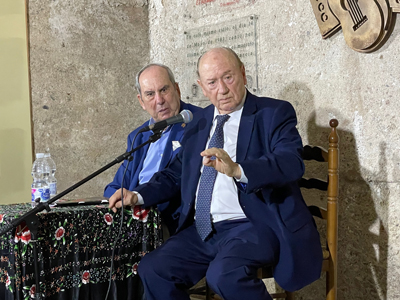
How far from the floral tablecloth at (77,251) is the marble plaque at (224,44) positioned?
4.97 ft

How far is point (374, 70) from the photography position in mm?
2619

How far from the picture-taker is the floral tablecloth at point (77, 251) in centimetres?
201

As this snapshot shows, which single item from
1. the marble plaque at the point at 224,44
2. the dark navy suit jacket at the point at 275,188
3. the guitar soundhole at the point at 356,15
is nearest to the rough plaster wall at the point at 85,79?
the marble plaque at the point at 224,44

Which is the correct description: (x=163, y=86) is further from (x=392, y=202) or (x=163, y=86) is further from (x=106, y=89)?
(x=392, y=202)

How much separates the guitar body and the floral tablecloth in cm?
149

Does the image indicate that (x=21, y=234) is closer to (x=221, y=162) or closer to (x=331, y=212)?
(x=221, y=162)

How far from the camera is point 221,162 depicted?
6.46 ft

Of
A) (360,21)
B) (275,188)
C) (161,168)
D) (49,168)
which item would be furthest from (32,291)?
(360,21)

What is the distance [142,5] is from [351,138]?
2404 millimetres

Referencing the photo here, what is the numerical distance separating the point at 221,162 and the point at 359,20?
1.27 meters

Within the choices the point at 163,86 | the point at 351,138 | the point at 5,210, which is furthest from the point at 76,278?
the point at 351,138

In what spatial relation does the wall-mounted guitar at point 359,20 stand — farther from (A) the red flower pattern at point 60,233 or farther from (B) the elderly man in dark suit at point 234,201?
(A) the red flower pattern at point 60,233

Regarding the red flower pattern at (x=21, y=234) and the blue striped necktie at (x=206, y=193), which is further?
the blue striped necktie at (x=206, y=193)

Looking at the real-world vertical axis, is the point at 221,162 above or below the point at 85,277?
above
